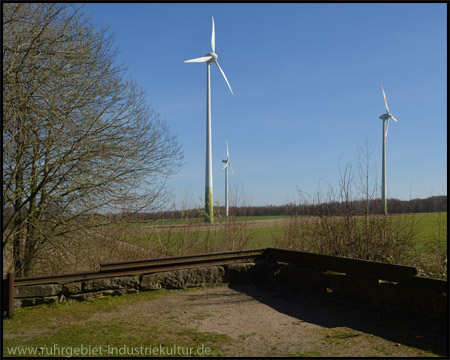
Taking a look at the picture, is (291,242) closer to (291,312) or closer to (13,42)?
(291,312)

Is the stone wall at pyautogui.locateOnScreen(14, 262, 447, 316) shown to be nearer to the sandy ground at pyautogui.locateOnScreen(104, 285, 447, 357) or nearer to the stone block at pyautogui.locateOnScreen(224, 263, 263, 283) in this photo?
the stone block at pyautogui.locateOnScreen(224, 263, 263, 283)

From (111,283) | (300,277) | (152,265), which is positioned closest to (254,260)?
(300,277)

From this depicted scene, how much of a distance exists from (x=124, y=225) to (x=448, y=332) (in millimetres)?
7951

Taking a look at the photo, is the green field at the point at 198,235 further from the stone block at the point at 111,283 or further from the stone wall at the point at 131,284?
the stone block at the point at 111,283

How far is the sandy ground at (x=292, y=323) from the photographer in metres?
4.84

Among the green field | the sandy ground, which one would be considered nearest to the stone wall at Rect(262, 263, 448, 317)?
the sandy ground

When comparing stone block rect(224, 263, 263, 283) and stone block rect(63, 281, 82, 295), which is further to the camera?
stone block rect(224, 263, 263, 283)

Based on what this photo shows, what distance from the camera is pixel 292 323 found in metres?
5.87

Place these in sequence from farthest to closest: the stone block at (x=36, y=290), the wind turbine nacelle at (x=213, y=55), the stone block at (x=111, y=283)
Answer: the wind turbine nacelle at (x=213, y=55)
the stone block at (x=111, y=283)
the stone block at (x=36, y=290)

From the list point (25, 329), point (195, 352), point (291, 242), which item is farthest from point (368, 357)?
point (291, 242)

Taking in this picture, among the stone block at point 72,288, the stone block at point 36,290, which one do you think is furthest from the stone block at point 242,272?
the stone block at point 36,290

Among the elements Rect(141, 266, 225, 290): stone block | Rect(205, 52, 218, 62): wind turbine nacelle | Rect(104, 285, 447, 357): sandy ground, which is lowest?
Rect(104, 285, 447, 357): sandy ground

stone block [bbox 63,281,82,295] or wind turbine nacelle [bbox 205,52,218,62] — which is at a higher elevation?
wind turbine nacelle [bbox 205,52,218,62]

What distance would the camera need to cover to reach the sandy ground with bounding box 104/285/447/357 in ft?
15.9
